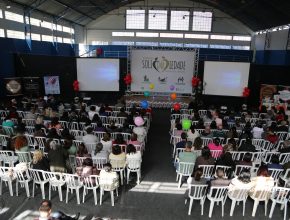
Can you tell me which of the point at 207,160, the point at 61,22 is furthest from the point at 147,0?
the point at 207,160

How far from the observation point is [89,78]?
1317cm

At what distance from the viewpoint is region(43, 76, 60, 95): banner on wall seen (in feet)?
43.8

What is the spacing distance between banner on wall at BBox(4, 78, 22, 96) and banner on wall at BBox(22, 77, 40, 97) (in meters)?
0.24

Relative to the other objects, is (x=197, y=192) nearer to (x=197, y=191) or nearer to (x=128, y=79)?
(x=197, y=191)

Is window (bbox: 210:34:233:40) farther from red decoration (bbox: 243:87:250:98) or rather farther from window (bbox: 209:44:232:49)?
red decoration (bbox: 243:87:250:98)

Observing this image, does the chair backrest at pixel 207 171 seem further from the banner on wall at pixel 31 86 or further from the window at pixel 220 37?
the window at pixel 220 37

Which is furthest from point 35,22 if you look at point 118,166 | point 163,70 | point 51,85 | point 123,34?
point 118,166

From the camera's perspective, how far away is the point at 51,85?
1349cm

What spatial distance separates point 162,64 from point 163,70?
0.30 meters

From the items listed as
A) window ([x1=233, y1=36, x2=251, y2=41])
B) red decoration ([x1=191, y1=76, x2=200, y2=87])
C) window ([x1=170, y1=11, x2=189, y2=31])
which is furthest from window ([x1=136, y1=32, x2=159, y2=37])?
red decoration ([x1=191, y1=76, x2=200, y2=87])

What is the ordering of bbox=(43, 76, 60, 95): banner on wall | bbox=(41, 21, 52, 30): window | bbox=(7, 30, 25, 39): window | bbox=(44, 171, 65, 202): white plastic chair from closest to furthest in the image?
bbox=(44, 171, 65, 202): white plastic chair, bbox=(43, 76, 60, 95): banner on wall, bbox=(7, 30, 25, 39): window, bbox=(41, 21, 52, 30): window

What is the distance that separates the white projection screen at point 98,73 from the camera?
1304 centimetres

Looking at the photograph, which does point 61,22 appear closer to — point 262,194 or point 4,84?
point 4,84

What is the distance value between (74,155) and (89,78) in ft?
27.4
